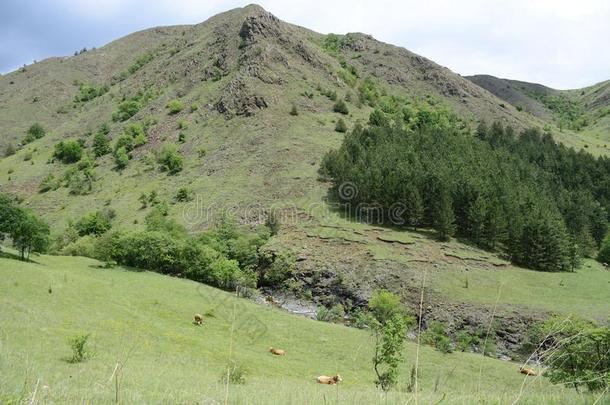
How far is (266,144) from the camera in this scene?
91.6 meters

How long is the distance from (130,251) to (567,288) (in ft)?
179

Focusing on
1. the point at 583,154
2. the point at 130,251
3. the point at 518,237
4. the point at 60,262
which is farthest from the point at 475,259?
the point at 583,154

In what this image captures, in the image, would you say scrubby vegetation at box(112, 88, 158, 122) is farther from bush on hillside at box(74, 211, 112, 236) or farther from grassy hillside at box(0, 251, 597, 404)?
grassy hillside at box(0, 251, 597, 404)

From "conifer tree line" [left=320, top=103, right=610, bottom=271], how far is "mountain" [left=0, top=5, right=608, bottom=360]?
14.0ft

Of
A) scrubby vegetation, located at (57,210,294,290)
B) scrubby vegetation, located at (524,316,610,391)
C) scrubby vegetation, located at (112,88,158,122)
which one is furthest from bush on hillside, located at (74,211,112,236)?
scrubby vegetation, located at (524,316,610,391)

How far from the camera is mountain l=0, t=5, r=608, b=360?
55.6m

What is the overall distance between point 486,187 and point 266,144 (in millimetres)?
43240

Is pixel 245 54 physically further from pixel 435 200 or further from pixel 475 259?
pixel 475 259

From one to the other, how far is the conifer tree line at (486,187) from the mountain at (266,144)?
14.0 ft

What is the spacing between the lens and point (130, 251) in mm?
55594

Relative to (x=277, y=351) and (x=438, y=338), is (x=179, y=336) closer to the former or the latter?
(x=277, y=351)

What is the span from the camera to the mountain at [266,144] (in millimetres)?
55625

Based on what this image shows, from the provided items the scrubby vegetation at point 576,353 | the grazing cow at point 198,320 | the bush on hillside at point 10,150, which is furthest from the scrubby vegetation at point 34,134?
the scrubby vegetation at point 576,353

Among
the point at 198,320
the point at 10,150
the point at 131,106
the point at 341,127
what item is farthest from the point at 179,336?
the point at 10,150
